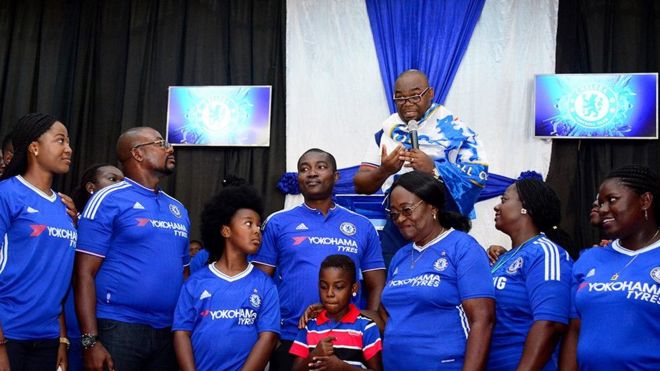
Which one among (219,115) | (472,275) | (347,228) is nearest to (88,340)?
(347,228)

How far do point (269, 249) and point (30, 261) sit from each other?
1.20 meters

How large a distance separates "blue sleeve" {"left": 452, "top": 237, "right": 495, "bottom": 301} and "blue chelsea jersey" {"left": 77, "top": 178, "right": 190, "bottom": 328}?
4.74ft

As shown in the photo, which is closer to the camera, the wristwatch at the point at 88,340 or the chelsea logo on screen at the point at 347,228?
the wristwatch at the point at 88,340

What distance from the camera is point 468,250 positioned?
2869mm

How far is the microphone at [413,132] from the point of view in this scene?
3744mm

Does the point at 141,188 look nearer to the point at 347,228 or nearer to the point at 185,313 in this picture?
the point at 185,313

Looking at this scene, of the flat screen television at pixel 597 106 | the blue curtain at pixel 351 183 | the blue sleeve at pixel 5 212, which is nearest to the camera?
the blue sleeve at pixel 5 212

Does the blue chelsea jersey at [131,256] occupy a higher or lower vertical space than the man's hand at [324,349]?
higher

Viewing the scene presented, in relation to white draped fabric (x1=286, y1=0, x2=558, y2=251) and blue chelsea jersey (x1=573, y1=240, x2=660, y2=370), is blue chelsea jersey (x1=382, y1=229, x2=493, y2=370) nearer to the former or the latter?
blue chelsea jersey (x1=573, y1=240, x2=660, y2=370)

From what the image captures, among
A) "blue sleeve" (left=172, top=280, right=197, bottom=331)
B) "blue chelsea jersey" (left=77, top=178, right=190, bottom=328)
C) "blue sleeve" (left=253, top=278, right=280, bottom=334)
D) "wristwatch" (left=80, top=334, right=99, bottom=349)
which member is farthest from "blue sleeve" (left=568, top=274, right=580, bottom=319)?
Answer: "wristwatch" (left=80, top=334, right=99, bottom=349)

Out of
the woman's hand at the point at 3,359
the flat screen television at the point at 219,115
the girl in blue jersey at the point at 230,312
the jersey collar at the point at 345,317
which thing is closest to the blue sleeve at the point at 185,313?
the girl in blue jersey at the point at 230,312

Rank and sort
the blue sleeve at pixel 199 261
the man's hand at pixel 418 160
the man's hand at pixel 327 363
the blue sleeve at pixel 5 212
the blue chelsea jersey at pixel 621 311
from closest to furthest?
the blue chelsea jersey at pixel 621 311
the blue sleeve at pixel 5 212
the man's hand at pixel 327 363
the man's hand at pixel 418 160
the blue sleeve at pixel 199 261

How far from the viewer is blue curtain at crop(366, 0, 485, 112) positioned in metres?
7.20

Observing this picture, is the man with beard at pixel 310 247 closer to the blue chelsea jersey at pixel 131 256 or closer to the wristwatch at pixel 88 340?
the blue chelsea jersey at pixel 131 256
